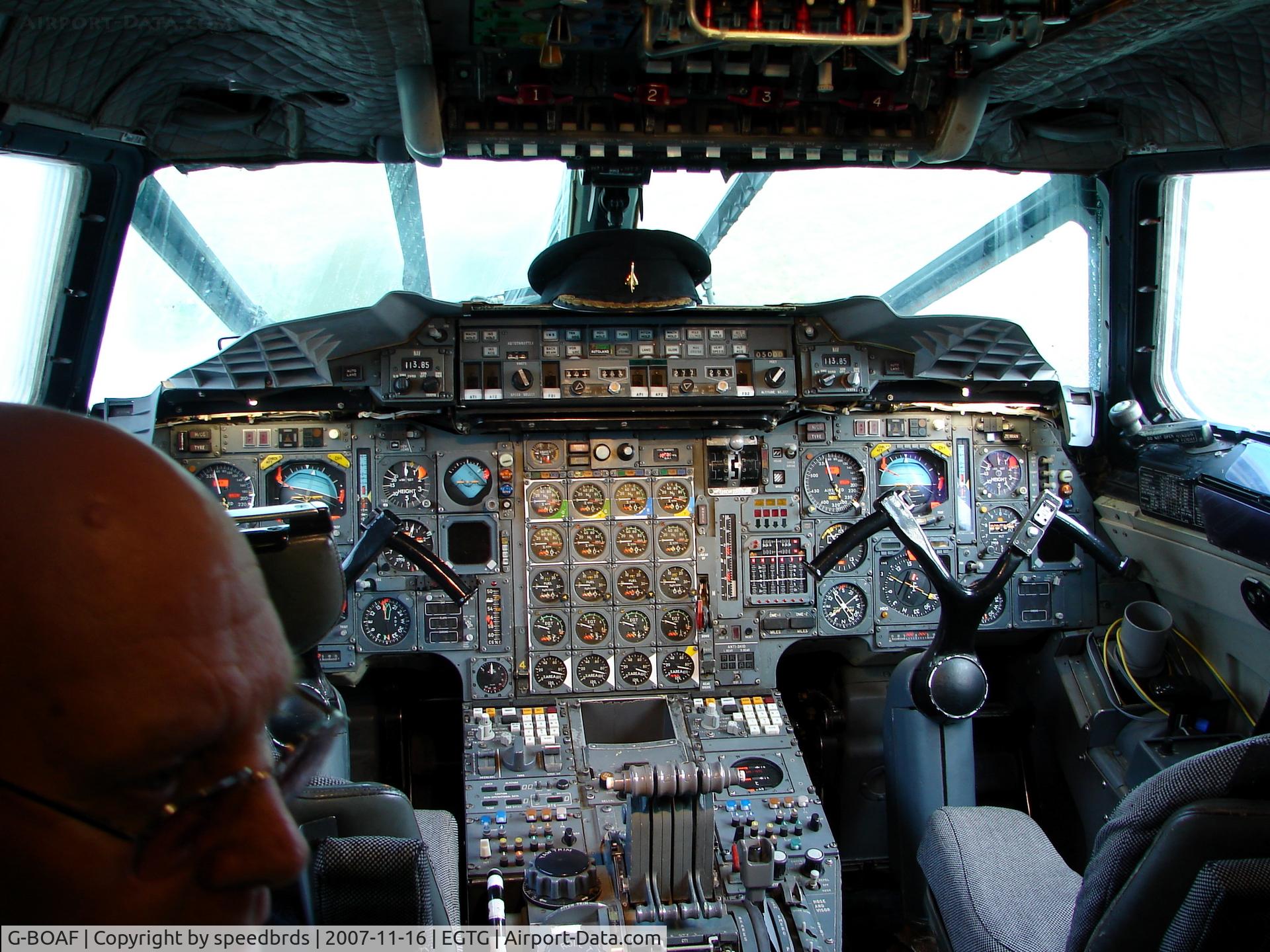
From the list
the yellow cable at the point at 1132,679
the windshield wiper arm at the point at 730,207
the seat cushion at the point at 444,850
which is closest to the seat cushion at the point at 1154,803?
the seat cushion at the point at 444,850

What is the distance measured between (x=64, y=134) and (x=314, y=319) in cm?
107

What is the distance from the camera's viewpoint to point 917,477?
4922 millimetres

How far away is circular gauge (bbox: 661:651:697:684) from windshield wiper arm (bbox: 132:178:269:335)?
222 cm

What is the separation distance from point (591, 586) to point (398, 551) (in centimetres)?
102

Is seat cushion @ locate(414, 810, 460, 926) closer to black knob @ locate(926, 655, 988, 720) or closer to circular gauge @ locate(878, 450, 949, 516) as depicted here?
black knob @ locate(926, 655, 988, 720)

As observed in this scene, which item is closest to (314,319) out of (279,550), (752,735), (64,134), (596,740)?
(64,134)

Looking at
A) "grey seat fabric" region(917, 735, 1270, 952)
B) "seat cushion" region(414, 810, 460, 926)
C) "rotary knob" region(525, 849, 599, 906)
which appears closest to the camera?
"grey seat fabric" region(917, 735, 1270, 952)

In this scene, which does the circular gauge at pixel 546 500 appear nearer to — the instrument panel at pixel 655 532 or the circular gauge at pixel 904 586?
the instrument panel at pixel 655 532

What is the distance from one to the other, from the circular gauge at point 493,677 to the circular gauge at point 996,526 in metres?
2.24

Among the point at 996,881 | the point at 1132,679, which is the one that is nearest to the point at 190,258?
the point at 996,881

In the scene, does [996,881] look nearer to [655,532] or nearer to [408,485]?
[655,532]

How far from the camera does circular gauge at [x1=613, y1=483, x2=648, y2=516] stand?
Answer: 479 centimetres

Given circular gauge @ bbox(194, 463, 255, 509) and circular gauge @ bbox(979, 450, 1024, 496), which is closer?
circular gauge @ bbox(194, 463, 255, 509)

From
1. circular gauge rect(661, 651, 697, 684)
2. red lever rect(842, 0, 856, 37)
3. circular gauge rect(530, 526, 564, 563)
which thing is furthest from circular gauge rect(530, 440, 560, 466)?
red lever rect(842, 0, 856, 37)
